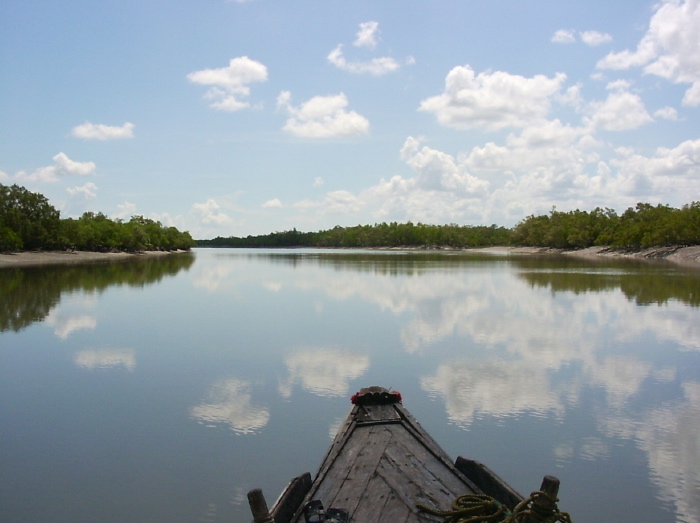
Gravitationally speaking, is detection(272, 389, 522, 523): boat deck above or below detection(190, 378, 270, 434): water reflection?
above

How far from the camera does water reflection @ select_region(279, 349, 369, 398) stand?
36.6 ft

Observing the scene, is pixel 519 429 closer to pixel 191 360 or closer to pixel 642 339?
pixel 191 360

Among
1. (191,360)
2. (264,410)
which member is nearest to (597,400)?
(264,410)

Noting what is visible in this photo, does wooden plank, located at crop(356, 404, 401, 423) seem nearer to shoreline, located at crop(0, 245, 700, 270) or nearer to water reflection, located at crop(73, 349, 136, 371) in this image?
water reflection, located at crop(73, 349, 136, 371)

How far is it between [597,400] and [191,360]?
912 cm

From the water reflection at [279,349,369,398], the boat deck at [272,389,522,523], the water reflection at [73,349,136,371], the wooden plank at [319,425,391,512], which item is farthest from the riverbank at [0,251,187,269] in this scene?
the boat deck at [272,389,522,523]

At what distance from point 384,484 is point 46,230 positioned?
70504 mm

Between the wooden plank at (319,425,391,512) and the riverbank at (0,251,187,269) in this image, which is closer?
the wooden plank at (319,425,391,512)

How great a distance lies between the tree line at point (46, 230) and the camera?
2323 inches

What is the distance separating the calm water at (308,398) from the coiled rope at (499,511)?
2212 mm

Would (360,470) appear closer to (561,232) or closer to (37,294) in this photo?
(37,294)

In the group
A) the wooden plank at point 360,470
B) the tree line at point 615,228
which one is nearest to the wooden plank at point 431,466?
the wooden plank at point 360,470

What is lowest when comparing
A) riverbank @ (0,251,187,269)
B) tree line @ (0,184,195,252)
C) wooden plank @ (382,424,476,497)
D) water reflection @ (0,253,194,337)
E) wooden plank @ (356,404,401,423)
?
water reflection @ (0,253,194,337)

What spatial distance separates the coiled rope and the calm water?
2.21 metres
